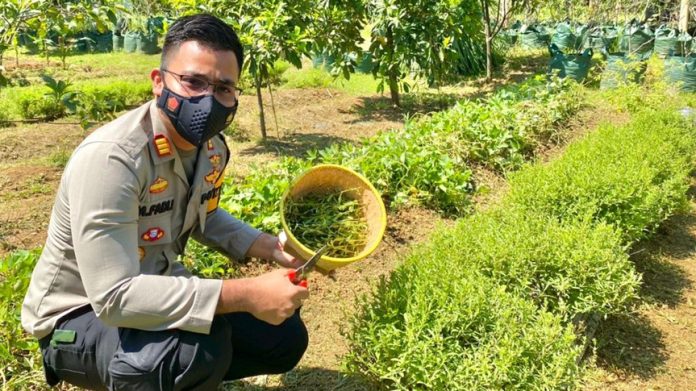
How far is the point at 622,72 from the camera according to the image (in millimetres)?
8883

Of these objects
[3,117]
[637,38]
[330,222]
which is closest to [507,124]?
[330,222]

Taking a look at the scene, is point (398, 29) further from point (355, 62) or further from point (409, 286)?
point (409, 286)

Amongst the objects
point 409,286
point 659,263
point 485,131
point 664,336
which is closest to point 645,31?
point 485,131

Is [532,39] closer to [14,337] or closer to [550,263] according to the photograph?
[550,263]

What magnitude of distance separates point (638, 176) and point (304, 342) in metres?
2.34

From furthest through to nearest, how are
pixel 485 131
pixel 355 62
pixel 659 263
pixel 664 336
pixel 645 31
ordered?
pixel 645 31
pixel 355 62
pixel 485 131
pixel 659 263
pixel 664 336

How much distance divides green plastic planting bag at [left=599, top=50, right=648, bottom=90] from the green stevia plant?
6618mm

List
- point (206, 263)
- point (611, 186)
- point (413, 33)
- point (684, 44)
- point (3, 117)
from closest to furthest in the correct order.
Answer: point (206, 263) < point (611, 186) < point (3, 117) < point (413, 33) < point (684, 44)

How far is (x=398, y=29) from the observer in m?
7.66

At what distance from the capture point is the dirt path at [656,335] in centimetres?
281

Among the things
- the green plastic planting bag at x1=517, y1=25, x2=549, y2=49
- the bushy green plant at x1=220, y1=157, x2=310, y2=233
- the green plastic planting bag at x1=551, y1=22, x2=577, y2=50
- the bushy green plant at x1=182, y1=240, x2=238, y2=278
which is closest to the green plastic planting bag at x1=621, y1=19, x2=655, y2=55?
the green plastic planting bag at x1=551, y1=22, x2=577, y2=50

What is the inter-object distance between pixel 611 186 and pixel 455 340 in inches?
69.7

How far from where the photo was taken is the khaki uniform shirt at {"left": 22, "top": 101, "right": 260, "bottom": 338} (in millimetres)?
1647

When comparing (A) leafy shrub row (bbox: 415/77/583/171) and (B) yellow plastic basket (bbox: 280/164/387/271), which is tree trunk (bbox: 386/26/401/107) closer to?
(A) leafy shrub row (bbox: 415/77/583/171)
